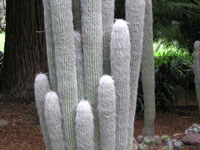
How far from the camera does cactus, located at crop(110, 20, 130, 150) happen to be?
2.65 meters

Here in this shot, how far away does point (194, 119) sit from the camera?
722 cm

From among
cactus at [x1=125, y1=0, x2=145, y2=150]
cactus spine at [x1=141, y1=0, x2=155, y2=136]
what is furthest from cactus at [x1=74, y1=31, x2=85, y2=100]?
cactus spine at [x1=141, y1=0, x2=155, y2=136]

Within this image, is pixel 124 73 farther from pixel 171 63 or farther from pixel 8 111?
pixel 171 63

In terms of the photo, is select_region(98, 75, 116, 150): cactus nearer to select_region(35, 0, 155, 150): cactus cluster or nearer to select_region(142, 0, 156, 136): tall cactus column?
select_region(35, 0, 155, 150): cactus cluster

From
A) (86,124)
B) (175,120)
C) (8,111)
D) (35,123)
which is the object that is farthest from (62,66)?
(175,120)

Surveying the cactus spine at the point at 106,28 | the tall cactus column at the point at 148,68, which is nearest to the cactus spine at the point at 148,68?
the tall cactus column at the point at 148,68

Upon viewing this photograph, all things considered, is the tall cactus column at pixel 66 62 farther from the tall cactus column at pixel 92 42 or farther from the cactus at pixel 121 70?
the cactus at pixel 121 70

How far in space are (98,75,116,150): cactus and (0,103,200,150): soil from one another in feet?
7.59

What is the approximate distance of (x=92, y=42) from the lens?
274cm

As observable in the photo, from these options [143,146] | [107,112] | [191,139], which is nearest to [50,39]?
[107,112]

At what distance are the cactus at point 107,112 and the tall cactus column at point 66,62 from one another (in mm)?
233

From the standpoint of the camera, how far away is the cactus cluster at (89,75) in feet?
8.73

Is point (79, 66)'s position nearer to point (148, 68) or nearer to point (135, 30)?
point (135, 30)

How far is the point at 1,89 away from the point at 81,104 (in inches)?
204
